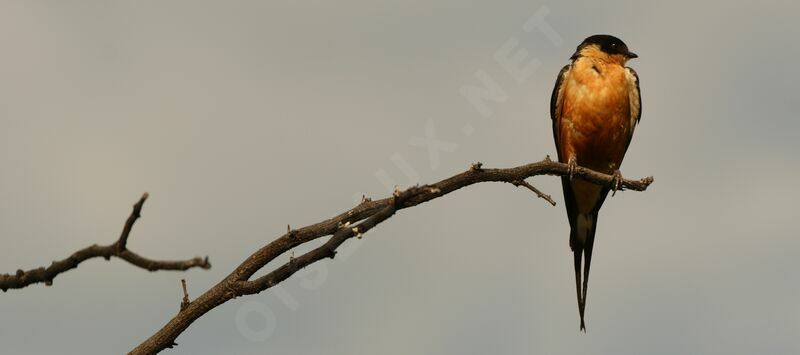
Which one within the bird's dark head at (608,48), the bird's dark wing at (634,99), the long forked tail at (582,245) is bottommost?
the long forked tail at (582,245)

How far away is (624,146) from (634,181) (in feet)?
8.73

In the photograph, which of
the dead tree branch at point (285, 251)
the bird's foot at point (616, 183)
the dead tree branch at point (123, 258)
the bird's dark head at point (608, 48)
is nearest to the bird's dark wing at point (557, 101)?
the bird's dark head at point (608, 48)

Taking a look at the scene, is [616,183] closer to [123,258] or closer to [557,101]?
[557,101]

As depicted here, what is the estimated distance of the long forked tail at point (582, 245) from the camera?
37.5 feet

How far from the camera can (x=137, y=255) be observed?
3738 mm

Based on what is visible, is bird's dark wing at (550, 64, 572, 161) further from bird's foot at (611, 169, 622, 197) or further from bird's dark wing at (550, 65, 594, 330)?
bird's foot at (611, 169, 622, 197)

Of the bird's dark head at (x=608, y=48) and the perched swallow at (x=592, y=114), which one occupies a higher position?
the bird's dark head at (x=608, y=48)

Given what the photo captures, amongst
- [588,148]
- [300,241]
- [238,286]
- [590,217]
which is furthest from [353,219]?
[590,217]

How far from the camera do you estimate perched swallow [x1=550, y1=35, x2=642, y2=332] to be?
11406mm

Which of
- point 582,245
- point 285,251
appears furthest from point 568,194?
point 285,251

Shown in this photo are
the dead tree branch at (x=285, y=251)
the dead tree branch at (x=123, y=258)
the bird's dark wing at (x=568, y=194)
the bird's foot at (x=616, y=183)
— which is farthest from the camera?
the bird's dark wing at (x=568, y=194)

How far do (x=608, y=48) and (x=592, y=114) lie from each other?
1222mm

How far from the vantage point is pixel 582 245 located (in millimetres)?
12227

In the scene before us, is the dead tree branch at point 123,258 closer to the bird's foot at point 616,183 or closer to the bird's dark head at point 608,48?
the bird's foot at point 616,183
